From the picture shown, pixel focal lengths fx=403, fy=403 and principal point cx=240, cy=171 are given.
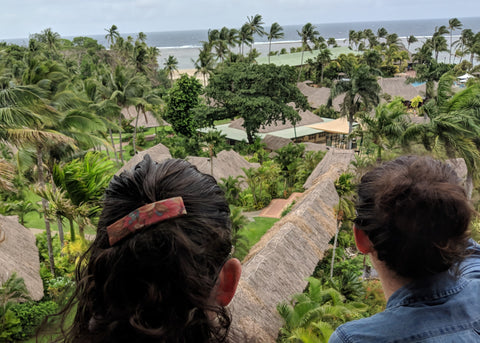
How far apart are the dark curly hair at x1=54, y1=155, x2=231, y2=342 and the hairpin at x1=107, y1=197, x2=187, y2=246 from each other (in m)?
0.02

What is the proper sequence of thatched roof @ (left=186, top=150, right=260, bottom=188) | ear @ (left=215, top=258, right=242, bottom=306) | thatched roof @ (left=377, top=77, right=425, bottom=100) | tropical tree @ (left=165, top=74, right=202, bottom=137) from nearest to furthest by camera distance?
ear @ (left=215, top=258, right=242, bottom=306), thatched roof @ (left=186, top=150, right=260, bottom=188), tropical tree @ (left=165, top=74, right=202, bottom=137), thatched roof @ (left=377, top=77, right=425, bottom=100)

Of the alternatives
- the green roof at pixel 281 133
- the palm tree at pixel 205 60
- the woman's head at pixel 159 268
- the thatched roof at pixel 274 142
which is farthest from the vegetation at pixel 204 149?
the palm tree at pixel 205 60

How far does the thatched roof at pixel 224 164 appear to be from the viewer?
76.1 feet

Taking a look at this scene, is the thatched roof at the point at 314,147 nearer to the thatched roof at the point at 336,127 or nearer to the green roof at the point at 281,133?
the thatched roof at the point at 336,127

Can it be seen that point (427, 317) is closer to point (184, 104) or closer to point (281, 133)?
point (184, 104)

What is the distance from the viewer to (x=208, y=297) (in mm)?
1173

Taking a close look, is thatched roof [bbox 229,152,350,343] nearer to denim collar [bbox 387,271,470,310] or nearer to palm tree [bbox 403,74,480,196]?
palm tree [bbox 403,74,480,196]

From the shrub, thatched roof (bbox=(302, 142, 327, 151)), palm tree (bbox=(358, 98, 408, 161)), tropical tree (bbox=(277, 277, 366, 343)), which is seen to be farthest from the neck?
thatched roof (bbox=(302, 142, 327, 151))

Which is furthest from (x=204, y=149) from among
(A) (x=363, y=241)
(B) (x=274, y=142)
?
(A) (x=363, y=241)

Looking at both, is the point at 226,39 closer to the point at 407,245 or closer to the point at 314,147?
the point at 314,147

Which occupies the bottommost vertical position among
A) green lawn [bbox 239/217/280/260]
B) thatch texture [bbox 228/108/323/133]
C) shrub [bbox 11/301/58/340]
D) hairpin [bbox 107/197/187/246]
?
green lawn [bbox 239/217/280/260]

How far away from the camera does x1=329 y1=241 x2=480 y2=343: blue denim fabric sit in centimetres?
128

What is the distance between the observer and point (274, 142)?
29719 millimetres

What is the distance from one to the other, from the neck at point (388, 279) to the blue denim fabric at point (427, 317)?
1.1 inches
